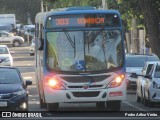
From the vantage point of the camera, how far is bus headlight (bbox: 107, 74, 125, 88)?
65.8 ft

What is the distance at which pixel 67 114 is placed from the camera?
19.8 m

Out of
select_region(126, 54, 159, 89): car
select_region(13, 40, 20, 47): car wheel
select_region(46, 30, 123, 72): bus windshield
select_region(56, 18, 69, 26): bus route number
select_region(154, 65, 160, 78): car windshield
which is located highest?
select_region(56, 18, 69, 26): bus route number

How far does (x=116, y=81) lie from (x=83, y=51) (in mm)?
1285

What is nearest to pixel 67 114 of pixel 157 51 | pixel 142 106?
pixel 142 106

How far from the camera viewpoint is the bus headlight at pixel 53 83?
20.0 meters

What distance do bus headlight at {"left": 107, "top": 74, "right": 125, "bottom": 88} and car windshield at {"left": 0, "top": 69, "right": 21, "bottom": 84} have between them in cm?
263

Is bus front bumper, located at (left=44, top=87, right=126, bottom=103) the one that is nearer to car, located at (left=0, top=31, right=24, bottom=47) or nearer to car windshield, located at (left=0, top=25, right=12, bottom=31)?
car, located at (left=0, top=31, right=24, bottom=47)

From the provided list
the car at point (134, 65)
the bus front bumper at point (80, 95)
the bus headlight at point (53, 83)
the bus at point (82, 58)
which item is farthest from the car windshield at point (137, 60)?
the bus headlight at point (53, 83)

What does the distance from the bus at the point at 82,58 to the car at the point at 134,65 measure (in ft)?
31.9

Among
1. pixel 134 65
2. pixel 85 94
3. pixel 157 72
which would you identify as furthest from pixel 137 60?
pixel 85 94

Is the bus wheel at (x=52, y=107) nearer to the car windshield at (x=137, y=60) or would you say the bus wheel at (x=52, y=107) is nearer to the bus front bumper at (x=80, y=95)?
the bus front bumper at (x=80, y=95)

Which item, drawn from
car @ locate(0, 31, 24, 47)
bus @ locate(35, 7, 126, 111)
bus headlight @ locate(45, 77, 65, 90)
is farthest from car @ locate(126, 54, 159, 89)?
car @ locate(0, 31, 24, 47)

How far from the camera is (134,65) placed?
3212 centimetres

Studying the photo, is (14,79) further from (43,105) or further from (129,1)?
(129,1)
